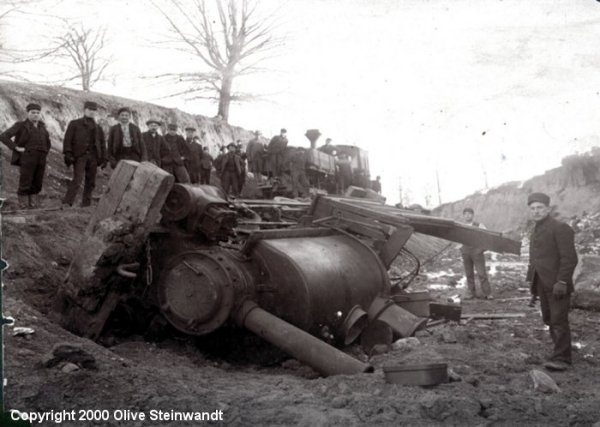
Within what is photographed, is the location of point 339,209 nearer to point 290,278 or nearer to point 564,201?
point 290,278

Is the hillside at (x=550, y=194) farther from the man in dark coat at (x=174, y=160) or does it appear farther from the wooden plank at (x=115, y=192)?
the wooden plank at (x=115, y=192)

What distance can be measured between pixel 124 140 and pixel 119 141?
9 cm

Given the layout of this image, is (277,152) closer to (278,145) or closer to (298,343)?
(278,145)

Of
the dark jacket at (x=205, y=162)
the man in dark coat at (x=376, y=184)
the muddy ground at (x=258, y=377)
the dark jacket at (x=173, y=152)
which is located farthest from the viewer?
the man in dark coat at (x=376, y=184)

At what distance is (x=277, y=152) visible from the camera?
16.9 m

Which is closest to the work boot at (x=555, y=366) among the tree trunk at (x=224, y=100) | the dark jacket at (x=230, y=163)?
the dark jacket at (x=230, y=163)

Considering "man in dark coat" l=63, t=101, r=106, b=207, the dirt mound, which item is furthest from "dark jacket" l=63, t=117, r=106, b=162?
the dirt mound

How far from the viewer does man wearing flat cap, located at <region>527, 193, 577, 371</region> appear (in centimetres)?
511

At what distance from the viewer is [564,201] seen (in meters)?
21.3

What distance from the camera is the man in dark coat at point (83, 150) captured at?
8.99 metres

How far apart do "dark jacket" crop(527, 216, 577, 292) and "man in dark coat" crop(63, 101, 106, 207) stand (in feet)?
21.8

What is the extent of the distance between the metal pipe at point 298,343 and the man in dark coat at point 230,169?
9.95 m

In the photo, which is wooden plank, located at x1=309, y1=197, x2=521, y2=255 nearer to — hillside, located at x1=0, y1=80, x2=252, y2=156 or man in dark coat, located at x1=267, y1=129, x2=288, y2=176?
hillside, located at x1=0, y1=80, x2=252, y2=156

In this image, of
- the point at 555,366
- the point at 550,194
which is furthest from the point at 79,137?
the point at 550,194
